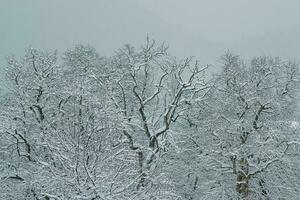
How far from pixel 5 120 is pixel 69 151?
6687 mm

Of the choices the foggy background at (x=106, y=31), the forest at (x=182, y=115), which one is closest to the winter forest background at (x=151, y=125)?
the forest at (x=182, y=115)

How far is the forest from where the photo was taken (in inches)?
822

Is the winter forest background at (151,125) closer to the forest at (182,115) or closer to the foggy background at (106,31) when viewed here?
the forest at (182,115)

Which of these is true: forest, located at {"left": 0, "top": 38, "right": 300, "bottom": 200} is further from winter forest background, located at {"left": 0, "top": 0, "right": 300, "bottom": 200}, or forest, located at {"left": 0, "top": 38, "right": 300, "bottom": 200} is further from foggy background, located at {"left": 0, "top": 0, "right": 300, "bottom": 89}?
foggy background, located at {"left": 0, "top": 0, "right": 300, "bottom": 89}

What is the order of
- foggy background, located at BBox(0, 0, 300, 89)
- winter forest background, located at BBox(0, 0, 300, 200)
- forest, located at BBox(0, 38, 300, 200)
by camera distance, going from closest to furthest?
winter forest background, located at BBox(0, 0, 300, 200)
forest, located at BBox(0, 38, 300, 200)
foggy background, located at BBox(0, 0, 300, 89)

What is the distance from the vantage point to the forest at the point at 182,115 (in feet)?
68.5

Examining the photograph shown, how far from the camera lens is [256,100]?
80.0 ft

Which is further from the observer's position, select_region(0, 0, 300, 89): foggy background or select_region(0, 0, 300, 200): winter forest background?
select_region(0, 0, 300, 89): foggy background

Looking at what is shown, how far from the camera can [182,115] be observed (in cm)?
2597

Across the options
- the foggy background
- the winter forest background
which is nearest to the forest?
the winter forest background

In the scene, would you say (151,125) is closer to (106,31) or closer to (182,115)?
(182,115)

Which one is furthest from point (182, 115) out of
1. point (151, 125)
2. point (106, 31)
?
point (106, 31)

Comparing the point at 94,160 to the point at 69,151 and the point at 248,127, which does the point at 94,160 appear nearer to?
the point at 69,151

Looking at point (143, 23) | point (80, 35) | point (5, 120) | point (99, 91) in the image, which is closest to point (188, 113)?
point (99, 91)
